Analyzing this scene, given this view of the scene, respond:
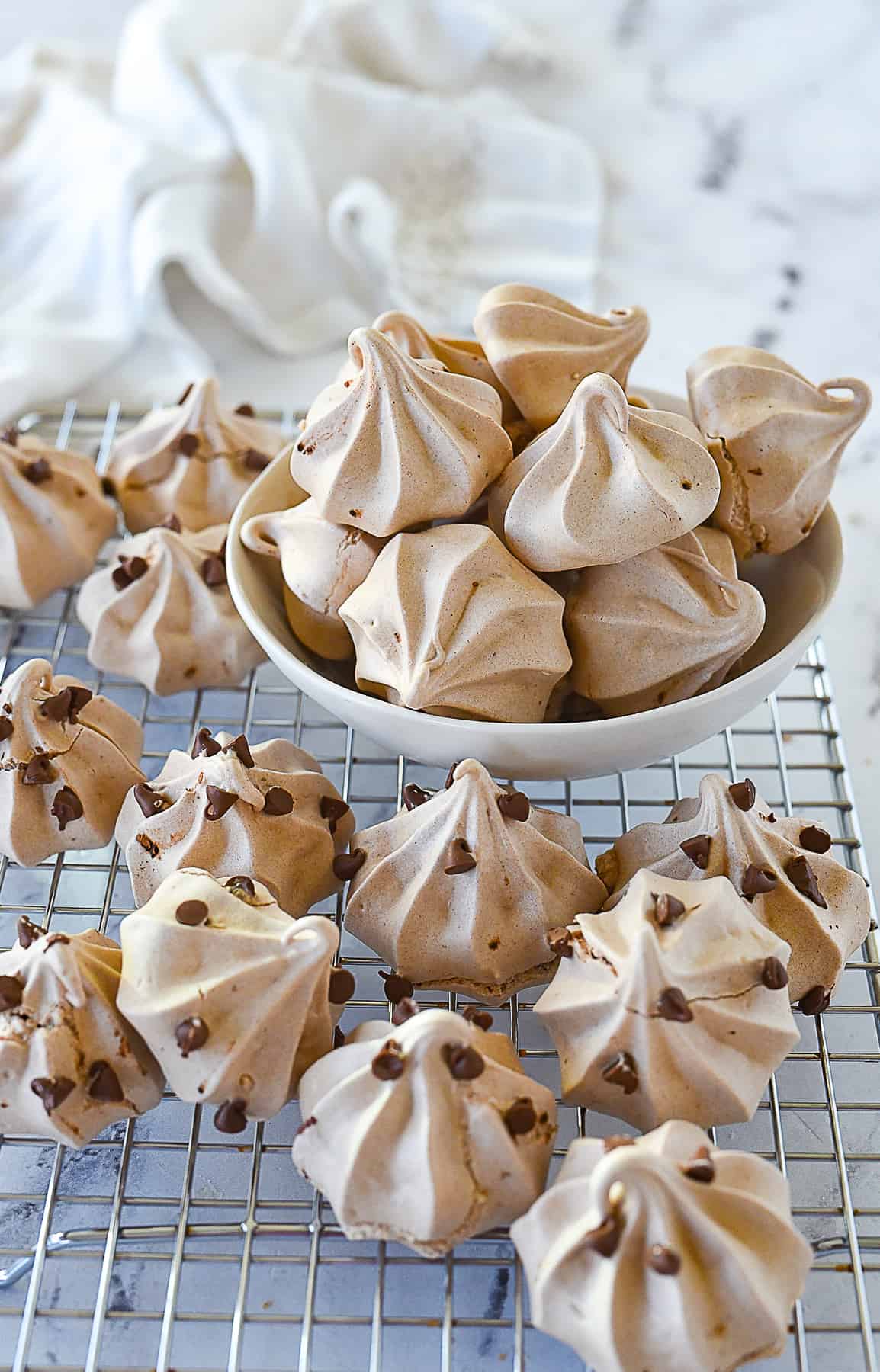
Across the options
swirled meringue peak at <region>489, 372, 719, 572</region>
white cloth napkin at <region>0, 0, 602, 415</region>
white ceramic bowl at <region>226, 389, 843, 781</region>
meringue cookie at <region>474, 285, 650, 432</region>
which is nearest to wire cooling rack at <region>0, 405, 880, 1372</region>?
white ceramic bowl at <region>226, 389, 843, 781</region>

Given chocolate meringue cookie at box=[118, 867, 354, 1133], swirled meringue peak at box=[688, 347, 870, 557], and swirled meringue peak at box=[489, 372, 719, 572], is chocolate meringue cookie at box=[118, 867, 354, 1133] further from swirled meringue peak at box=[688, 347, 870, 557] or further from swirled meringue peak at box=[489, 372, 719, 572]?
swirled meringue peak at box=[688, 347, 870, 557]

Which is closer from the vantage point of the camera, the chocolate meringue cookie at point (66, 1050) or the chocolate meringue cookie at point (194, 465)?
the chocolate meringue cookie at point (66, 1050)

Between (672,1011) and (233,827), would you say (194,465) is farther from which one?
(672,1011)

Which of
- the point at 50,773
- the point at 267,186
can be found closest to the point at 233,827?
the point at 50,773

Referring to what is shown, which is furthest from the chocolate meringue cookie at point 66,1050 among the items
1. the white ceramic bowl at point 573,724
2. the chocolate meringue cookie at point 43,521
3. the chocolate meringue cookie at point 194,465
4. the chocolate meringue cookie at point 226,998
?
the chocolate meringue cookie at point 194,465

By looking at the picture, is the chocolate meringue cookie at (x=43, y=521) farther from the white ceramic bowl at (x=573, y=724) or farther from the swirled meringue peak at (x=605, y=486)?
the swirled meringue peak at (x=605, y=486)
